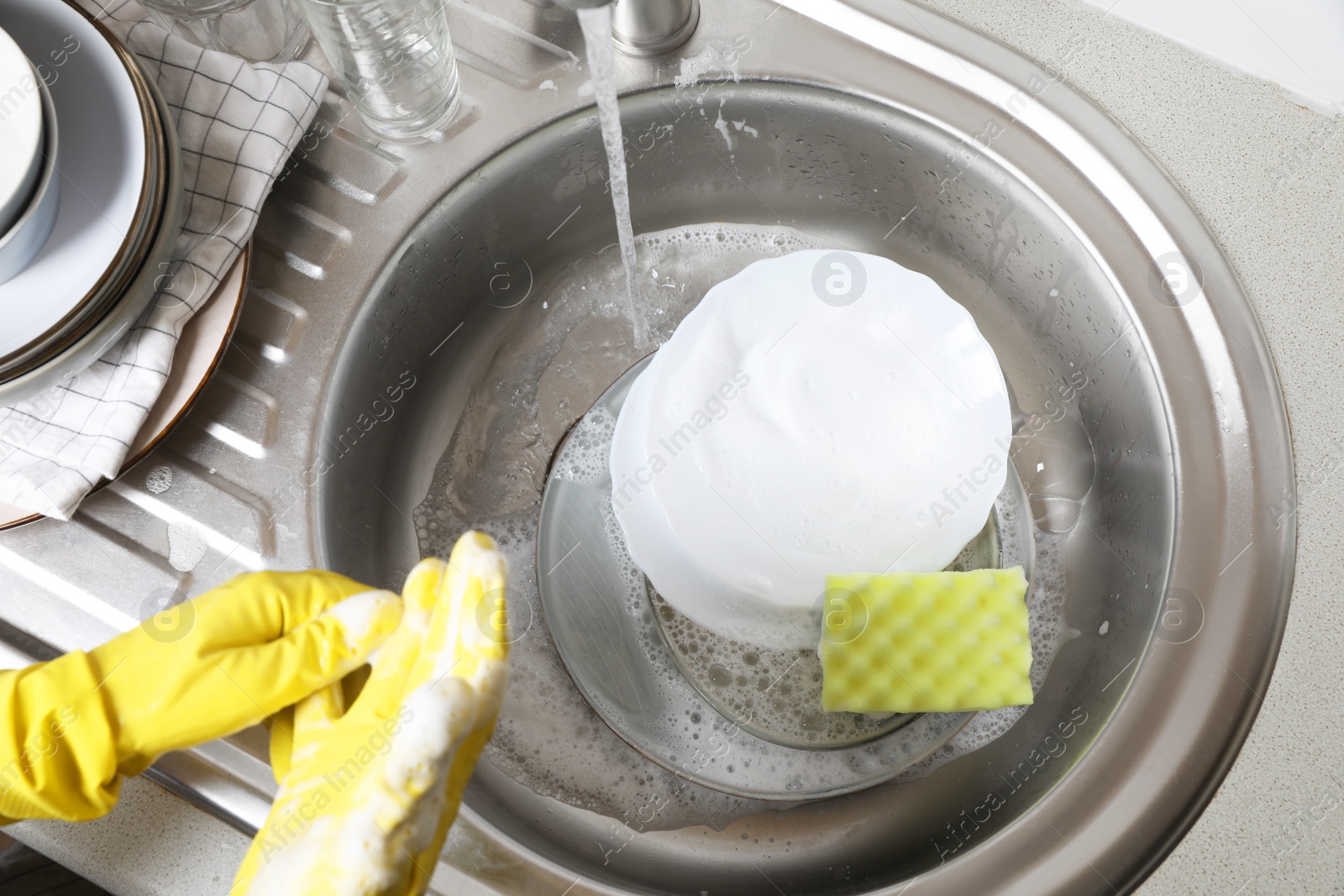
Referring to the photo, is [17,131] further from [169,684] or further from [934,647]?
[934,647]

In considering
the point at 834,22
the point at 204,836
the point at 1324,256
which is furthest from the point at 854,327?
the point at 204,836

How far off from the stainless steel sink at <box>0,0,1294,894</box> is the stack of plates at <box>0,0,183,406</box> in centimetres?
10

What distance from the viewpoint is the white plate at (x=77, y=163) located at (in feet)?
1.51

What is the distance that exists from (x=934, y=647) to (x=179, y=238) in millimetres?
612

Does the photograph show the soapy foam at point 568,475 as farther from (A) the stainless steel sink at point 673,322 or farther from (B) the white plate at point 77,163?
(B) the white plate at point 77,163

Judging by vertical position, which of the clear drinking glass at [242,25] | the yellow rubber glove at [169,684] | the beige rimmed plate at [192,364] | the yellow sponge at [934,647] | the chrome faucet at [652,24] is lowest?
the yellow rubber glove at [169,684]

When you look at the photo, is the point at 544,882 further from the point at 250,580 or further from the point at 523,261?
the point at 523,261

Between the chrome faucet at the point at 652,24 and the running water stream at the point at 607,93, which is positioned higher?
the chrome faucet at the point at 652,24

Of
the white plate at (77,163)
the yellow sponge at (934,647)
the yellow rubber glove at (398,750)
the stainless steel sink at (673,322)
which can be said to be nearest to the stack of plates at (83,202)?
the white plate at (77,163)

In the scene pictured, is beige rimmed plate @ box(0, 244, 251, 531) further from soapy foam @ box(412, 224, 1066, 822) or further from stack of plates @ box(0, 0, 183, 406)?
soapy foam @ box(412, 224, 1066, 822)

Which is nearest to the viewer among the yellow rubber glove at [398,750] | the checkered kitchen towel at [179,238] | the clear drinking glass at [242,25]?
the yellow rubber glove at [398,750]

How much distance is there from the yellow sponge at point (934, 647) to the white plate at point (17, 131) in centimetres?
56

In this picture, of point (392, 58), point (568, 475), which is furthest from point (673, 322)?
point (392, 58)

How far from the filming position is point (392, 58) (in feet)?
1.95
